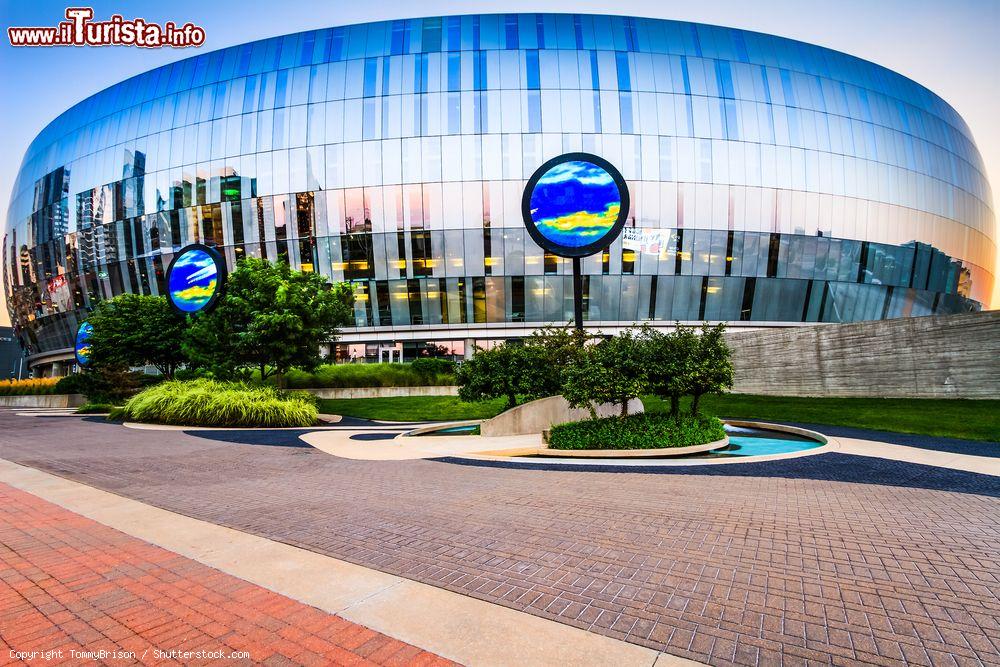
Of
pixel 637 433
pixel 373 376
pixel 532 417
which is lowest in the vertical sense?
pixel 373 376

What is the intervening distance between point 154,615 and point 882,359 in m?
27.7

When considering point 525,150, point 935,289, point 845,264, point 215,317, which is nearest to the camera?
point 215,317

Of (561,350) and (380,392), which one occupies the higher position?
(561,350)

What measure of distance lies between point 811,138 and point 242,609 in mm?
51041

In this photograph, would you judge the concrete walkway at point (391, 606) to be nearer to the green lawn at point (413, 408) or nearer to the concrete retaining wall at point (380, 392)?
the green lawn at point (413, 408)

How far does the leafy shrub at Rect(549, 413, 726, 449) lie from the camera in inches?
501

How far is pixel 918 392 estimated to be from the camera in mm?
20688

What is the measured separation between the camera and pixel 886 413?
→ 18828 mm

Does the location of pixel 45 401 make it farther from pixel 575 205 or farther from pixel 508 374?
pixel 575 205

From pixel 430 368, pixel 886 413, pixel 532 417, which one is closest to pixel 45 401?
pixel 430 368

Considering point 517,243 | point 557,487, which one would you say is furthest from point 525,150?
point 557,487

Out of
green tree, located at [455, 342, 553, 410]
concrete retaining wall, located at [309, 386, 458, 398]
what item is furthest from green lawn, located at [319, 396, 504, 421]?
green tree, located at [455, 342, 553, 410]

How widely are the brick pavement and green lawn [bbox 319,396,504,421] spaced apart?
14.8 meters

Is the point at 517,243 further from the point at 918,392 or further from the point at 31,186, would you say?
Result: the point at 31,186
